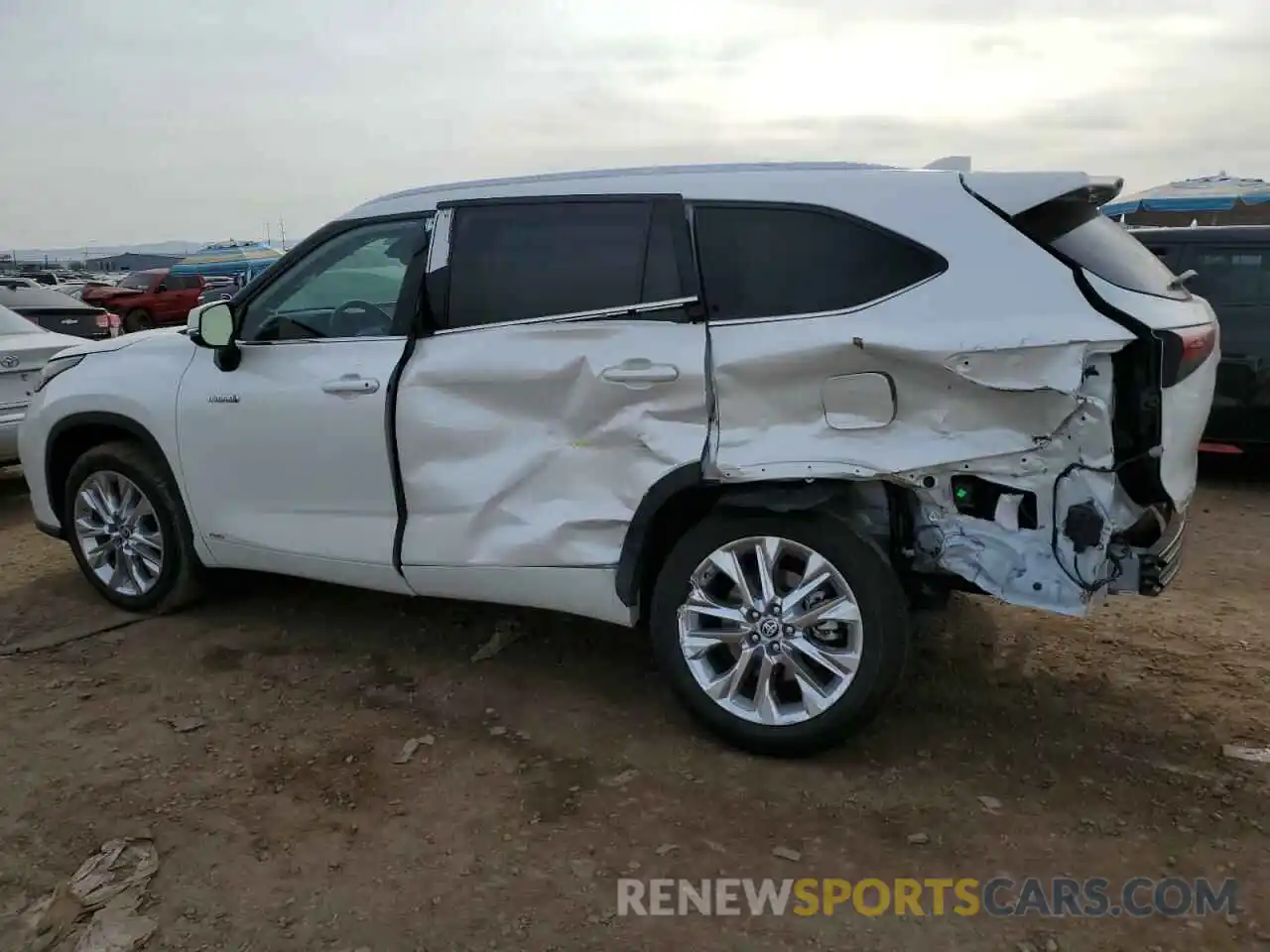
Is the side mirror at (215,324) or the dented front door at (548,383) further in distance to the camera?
the side mirror at (215,324)

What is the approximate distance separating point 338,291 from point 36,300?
30.1 feet

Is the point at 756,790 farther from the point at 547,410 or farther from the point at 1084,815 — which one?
the point at 547,410

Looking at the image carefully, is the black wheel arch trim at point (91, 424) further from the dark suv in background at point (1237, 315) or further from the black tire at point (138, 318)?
the black tire at point (138, 318)

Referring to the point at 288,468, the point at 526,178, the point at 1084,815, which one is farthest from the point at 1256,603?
the point at 288,468

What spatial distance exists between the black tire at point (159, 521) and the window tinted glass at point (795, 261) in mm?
2722

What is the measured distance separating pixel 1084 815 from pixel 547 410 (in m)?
2.20


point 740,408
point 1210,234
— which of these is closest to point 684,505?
point 740,408

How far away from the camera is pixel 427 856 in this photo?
→ 3012 mm

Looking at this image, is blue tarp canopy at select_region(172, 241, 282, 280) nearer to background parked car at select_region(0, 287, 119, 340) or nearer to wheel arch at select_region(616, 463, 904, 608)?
background parked car at select_region(0, 287, 119, 340)

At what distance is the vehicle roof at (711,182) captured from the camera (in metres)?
3.32

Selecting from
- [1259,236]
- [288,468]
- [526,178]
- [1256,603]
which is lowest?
[1256,603]

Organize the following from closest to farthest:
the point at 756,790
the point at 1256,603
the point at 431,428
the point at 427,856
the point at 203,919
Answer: the point at 203,919 → the point at 427,856 → the point at 756,790 → the point at 431,428 → the point at 1256,603

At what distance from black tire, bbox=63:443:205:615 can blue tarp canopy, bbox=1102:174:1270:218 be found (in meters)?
16.9

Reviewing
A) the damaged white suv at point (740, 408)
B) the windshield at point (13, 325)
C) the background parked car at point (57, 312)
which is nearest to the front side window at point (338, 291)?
the damaged white suv at point (740, 408)
